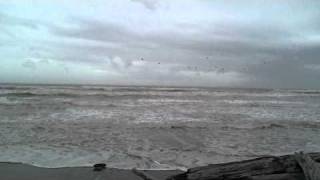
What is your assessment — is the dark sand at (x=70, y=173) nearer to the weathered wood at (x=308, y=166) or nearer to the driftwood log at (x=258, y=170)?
the driftwood log at (x=258, y=170)

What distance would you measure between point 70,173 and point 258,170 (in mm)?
4513

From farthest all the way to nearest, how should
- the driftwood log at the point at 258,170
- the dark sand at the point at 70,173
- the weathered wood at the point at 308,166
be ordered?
1. the dark sand at the point at 70,173
2. the driftwood log at the point at 258,170
3. the weathered wood at the point at 308,166

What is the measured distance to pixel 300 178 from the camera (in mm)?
5605

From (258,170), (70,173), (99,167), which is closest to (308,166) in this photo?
(258,170)

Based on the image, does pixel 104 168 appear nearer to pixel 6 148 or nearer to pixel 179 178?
pixel 179 178

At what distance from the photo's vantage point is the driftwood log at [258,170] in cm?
565

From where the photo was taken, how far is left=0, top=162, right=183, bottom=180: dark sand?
8156 millimetres

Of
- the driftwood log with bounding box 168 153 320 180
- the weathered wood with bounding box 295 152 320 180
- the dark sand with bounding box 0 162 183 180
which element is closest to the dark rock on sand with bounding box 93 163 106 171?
the dark sand with bounding box 0 162 183 180

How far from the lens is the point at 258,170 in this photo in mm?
5812

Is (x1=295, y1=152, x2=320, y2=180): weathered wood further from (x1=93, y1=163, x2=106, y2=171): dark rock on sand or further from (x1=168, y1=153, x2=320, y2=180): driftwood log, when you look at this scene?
(x1=93, y1=163, x2=106, y2=171): dark rock on sand

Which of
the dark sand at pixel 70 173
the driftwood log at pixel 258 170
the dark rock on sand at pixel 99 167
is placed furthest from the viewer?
the dark rock on sand at pixel 99 167

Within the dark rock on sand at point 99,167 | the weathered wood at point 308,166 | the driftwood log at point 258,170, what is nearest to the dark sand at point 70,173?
the dark rock on sand at point 99,167

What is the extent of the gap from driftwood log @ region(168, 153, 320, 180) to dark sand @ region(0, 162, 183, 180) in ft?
7.27

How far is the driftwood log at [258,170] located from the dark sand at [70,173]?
2217 mm
